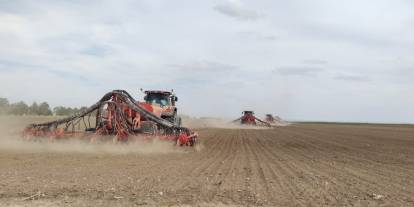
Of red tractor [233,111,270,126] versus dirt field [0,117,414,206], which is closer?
dirt field [0,117,414,206]

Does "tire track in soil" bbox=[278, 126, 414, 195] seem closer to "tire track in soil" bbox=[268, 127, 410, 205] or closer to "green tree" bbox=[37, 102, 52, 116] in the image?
"tire track in soil" bbox=[268, 127, 410, 205]

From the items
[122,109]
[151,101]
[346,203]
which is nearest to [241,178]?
[346,203]

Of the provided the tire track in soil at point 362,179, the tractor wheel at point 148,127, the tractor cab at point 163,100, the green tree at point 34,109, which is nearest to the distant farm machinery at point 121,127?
the tractor wheel at point 148,127

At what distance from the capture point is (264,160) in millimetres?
15961

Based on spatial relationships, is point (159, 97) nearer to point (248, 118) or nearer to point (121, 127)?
point (121, 127)

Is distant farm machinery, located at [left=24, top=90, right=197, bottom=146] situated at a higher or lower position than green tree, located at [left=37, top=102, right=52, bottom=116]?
lower

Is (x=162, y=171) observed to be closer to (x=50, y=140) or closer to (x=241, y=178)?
(x=241, y=178)

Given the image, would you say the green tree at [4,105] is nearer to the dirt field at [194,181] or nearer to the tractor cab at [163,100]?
the tractor cab at [163,100]

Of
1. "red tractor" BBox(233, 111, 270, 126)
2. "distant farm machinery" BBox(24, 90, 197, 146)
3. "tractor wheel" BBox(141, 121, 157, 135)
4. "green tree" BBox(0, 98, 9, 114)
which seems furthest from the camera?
"red tractor" BBox(233, 111, 270, 126)

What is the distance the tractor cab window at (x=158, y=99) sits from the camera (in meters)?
23.8

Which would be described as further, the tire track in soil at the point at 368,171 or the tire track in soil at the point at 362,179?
the tire track in soil at the point at 368,171

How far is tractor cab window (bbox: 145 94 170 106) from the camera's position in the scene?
939 inches

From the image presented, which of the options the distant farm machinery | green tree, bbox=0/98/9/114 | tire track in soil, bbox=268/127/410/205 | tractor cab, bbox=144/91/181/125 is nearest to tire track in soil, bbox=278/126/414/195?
tire track in soil, bbox=268/127/410/205

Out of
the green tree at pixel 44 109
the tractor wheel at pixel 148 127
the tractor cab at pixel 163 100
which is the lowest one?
the tractor wheel at pixel 148 127
